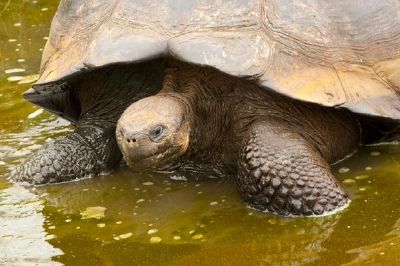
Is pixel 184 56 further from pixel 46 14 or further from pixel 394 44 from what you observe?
pixel 46 14

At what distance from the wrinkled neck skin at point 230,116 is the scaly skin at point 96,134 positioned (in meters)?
0.28

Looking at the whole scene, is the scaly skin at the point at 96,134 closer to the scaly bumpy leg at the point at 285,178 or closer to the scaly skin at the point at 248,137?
the scaly skin at the point at 248,137

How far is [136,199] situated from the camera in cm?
573

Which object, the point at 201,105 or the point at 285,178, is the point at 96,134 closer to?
the point at 201,105

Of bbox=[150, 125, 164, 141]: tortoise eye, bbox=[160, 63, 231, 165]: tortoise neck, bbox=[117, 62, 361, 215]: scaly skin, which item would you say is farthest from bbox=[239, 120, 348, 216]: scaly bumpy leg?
bbox=[150, 125, 164, 141]: tortoise eye

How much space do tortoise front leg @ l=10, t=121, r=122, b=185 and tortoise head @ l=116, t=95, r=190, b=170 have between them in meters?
0.76

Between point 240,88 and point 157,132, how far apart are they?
69cm

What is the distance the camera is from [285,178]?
205 inches

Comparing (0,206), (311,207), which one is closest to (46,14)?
(0,206)

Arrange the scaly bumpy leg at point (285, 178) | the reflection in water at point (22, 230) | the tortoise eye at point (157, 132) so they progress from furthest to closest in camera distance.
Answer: the tortoise eye at point (157, 132), the scaly bumpy leg at point (285, 178), the reflection in water at point (22, 230)

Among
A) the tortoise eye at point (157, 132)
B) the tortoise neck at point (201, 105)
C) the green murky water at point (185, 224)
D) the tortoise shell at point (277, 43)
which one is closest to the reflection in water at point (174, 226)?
the green murky water at point (185, 224)

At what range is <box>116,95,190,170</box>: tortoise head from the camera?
527 centimetres

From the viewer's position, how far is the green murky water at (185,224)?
187 inches

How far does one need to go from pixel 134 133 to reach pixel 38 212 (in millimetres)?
925
